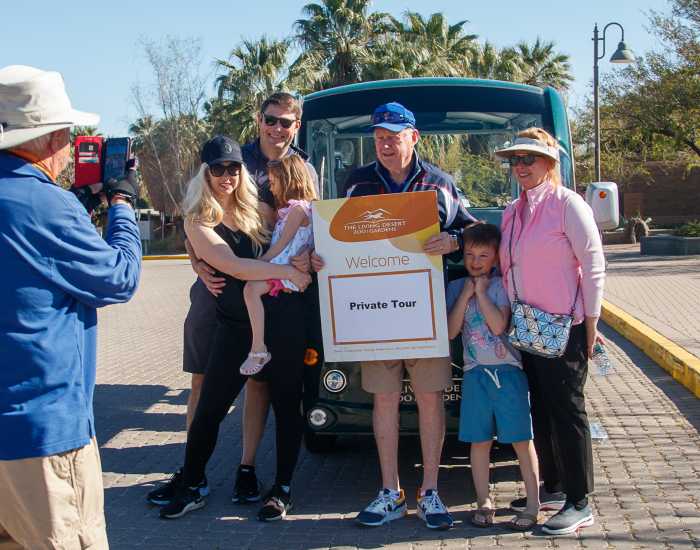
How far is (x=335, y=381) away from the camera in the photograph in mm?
3977

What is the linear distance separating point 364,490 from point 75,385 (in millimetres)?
2336

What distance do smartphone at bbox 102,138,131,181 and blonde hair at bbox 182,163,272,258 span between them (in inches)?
31.1

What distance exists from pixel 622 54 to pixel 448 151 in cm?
1496

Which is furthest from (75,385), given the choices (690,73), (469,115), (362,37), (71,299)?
(362,37)

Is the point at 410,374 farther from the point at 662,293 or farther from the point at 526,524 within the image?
the point at 662,293

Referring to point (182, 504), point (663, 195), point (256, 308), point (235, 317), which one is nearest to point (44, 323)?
point (256, 308)

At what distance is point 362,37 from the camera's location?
27938 millimetres

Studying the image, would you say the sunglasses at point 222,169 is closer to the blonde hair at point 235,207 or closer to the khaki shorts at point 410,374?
the blonde hair at point 235,207

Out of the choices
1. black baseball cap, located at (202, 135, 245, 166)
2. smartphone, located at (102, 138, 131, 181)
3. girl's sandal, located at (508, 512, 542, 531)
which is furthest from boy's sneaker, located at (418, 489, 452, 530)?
smartphone, located at (102, 138, 131, 181)

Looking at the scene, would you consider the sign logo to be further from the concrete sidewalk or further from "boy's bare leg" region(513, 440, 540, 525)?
the concrete sidewalk

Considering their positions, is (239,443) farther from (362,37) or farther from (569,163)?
(362,37)

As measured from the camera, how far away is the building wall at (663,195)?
114ft

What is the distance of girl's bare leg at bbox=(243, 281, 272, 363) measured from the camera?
349 centimetres

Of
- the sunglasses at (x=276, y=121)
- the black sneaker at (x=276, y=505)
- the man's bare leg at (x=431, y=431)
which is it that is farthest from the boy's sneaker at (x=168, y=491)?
the sunglasses at (x=276, y=121)
